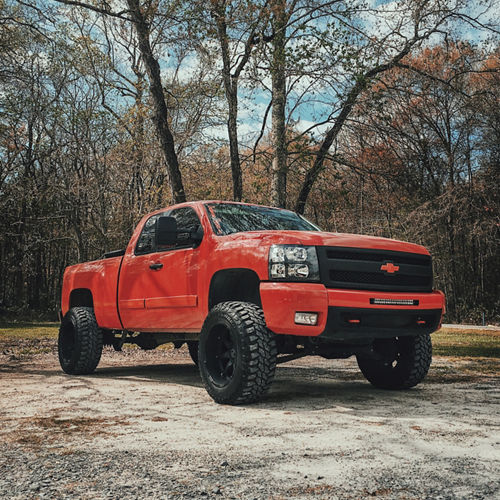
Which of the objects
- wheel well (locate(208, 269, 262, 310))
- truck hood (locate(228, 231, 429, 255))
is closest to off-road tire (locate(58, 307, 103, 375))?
wheel well (locate(208, 269, 262, 310))

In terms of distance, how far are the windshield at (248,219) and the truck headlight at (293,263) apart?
1.13m

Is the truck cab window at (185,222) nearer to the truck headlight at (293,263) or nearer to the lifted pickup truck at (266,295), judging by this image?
the lifted pickup truck at (266,295)

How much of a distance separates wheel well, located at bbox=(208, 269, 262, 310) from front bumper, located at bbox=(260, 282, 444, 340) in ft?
2.43

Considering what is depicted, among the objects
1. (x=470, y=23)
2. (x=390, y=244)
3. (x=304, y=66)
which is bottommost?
(x=390, y=244)

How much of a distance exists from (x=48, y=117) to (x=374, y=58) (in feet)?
56.3

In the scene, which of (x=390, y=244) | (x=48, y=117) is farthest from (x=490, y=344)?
(x=48, y=117)

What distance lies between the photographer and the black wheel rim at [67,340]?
8938 millimetres

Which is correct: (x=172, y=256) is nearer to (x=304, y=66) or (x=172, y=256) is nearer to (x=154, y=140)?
(x=304, y=66)

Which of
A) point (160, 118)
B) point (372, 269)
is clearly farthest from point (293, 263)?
point (160, 118)

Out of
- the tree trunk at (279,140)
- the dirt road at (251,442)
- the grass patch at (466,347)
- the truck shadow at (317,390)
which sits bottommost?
the grass patch at (466,347)

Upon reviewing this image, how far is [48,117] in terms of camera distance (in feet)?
88.9

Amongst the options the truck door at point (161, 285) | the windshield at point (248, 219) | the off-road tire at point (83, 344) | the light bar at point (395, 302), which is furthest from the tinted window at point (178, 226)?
the light bar at point (395, 302)

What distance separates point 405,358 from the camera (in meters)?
7.05

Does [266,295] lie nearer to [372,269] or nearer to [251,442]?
[372,269]
